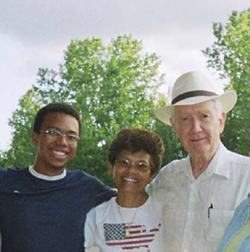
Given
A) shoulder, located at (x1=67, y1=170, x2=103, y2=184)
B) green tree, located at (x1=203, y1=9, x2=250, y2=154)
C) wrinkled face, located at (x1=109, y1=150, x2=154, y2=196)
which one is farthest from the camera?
green tree, located at (x1=203, y1=9, x2=250, y2=154)

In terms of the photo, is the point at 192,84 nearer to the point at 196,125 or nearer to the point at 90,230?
the point at 196,125

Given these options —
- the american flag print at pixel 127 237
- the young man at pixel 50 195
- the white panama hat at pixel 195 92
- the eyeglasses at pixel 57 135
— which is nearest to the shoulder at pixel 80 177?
the young man at pixel 50 195

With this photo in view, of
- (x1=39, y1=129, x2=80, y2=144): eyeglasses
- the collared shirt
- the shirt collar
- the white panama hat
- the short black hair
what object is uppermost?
the white panama hat

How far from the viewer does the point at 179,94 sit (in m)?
1.70

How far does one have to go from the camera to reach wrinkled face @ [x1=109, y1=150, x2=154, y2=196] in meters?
1.67

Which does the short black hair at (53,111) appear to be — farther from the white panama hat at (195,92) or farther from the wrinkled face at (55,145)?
the white panama hat at (195,92)

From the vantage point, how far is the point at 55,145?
5.74ft

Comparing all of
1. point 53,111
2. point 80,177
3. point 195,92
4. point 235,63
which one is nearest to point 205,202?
point 195,92

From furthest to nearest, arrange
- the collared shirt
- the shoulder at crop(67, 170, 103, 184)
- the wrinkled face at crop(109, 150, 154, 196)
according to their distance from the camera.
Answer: the shoulder at crop(67, 170, 103, 184) → the wrinkled face at crop(109, 150, 154, 196) → the collared shirt

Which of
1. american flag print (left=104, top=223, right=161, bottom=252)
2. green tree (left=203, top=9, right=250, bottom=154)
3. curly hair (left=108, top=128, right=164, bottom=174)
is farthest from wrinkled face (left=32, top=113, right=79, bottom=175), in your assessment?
green tree (left=203, top=9, right=250, bottom=154)

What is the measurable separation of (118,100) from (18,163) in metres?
2.40

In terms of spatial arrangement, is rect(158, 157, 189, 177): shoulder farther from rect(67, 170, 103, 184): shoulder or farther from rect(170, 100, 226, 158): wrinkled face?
rect(67, 170, 103, 184): shoulder

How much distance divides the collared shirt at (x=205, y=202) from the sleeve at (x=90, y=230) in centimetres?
20

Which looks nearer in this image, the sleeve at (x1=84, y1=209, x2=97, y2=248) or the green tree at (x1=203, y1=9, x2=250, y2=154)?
the sleeve at (x1=84, y1=209, x2=97, y2=248)
